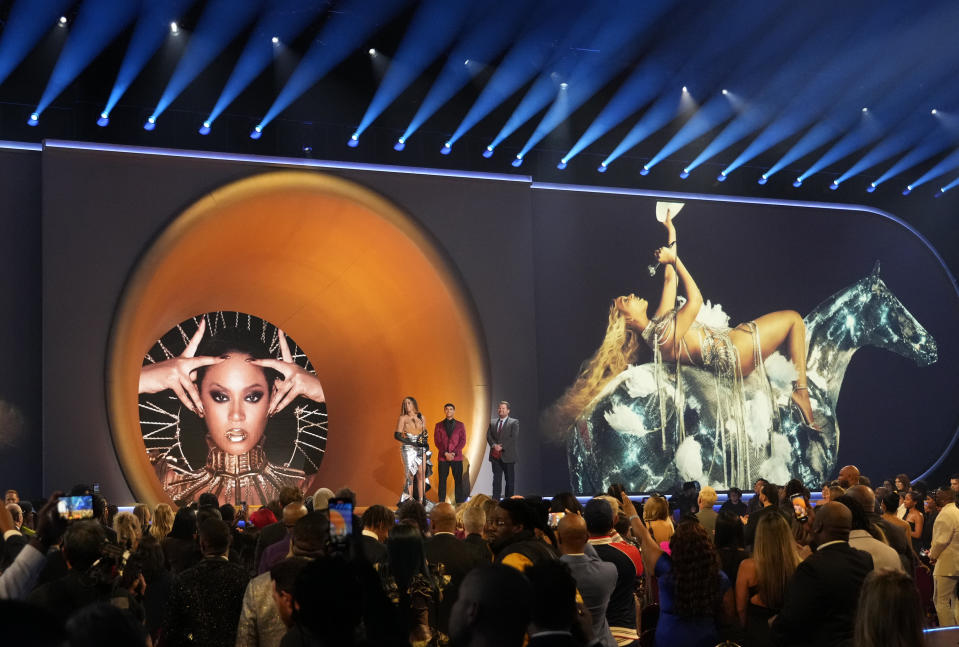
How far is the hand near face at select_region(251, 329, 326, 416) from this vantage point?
647 inches

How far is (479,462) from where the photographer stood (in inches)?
563

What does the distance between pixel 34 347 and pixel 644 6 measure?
9057mm

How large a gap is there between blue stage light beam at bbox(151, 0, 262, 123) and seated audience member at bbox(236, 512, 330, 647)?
397 inches

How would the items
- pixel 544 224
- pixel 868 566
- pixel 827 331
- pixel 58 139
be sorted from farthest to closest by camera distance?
pixel 827 331, pixel 544 224, pixel 58 139, pixel 868 566

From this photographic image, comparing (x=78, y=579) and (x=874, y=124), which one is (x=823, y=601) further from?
(x=874, y=124)

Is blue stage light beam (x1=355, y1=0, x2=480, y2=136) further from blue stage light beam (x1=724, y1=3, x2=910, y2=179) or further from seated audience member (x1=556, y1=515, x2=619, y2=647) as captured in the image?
seated audience member (x1=556, y1=515, x2=619, y2=647)

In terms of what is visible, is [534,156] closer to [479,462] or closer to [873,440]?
[479,462]

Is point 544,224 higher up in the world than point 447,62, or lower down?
lower down

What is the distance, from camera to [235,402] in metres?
16.0

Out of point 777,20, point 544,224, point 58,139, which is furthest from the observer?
point 544,224

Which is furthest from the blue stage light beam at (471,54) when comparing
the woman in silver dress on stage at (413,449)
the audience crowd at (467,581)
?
the audience crowd at (467,581)

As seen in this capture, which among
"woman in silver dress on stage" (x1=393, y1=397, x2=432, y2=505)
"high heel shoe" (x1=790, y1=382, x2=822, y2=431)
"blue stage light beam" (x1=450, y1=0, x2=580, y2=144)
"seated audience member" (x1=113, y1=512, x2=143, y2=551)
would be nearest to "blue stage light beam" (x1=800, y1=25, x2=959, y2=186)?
"high heel shoe" (x1=790, y1=382, x2=822, y2=431)

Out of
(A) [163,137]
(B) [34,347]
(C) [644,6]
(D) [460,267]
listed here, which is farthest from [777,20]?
(B) [34,347]

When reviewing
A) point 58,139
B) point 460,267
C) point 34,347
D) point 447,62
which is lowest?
A: point 34,347
